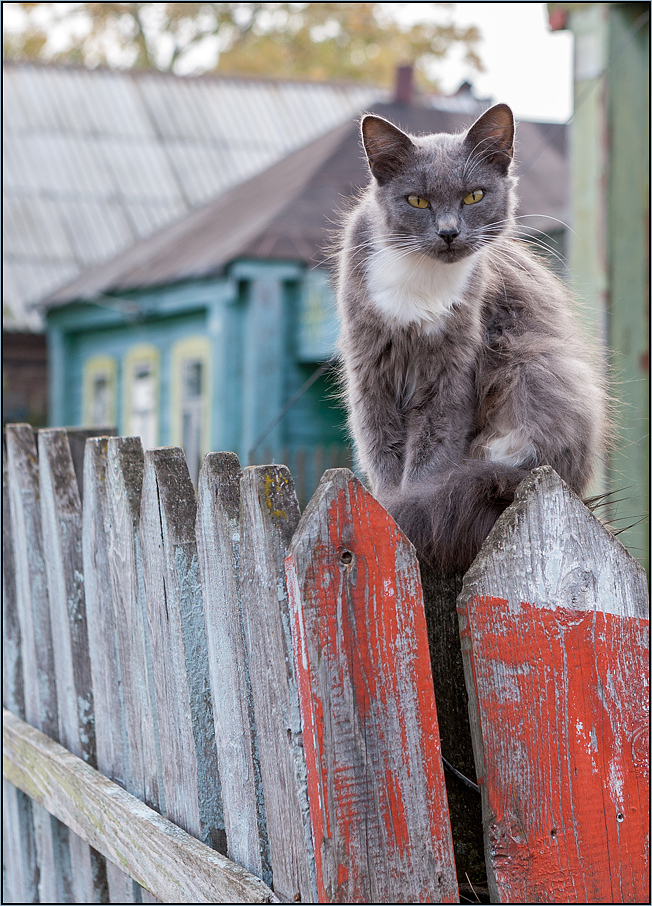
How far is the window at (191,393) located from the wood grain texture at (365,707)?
32.7ft

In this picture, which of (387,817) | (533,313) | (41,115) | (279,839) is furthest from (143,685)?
(41,115)

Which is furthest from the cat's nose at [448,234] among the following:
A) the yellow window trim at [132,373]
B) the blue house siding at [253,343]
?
the yellow window trim at [132,373]

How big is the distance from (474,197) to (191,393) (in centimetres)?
1002

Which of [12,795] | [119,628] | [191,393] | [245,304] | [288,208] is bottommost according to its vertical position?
[12,795]

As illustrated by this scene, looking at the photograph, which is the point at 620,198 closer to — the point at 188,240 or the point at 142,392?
the point at 188,240

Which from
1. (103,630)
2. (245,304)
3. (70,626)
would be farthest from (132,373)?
(103,630)

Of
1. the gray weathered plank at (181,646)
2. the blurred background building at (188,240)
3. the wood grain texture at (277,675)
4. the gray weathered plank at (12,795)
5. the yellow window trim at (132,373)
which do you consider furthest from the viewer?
the yellow window trim at (132,373)

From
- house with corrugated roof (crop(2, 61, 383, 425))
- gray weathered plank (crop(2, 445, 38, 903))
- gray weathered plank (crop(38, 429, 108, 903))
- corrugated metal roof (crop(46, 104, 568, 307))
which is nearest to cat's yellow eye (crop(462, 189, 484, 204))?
gray weathered plank (crop(38, 429, 108, 903))

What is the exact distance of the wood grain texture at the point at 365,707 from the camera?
4.25ft

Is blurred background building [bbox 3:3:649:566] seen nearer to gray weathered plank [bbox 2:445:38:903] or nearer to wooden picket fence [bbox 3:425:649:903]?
gray weathered plank [bbox 2:445:38:903]

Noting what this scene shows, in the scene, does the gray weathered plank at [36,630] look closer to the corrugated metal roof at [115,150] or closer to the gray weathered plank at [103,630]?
the gray weathered plank at [103,630]

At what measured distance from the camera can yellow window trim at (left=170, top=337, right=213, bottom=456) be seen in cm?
1122

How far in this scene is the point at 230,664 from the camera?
1622 millimetres

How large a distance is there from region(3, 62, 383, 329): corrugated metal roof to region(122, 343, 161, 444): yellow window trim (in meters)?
1.74
